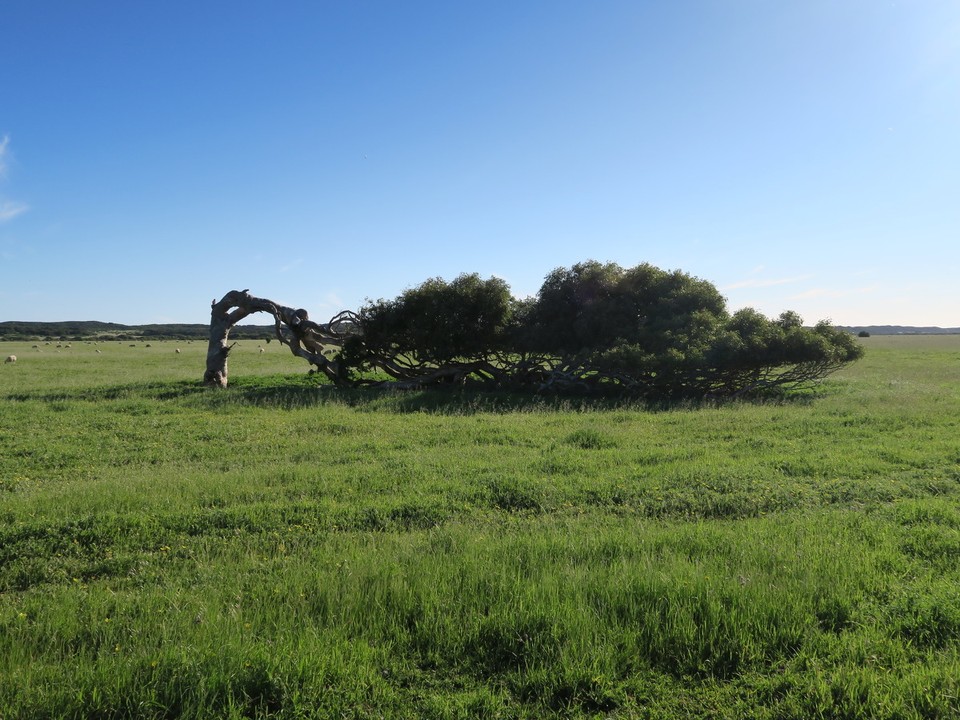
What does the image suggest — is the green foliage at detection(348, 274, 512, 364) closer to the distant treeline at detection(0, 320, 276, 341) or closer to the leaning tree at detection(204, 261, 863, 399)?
the leaning tree at detection(204, 261, 863, 399)

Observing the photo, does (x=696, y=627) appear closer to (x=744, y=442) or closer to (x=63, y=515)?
(x=63, y=515)

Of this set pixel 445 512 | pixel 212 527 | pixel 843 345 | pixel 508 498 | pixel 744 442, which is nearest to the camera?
pixel 212 527

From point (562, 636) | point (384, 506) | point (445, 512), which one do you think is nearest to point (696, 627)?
point (562, 636)

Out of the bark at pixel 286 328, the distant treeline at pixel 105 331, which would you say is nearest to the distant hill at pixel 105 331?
the distant treeline at pixel 105 331

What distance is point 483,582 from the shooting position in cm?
555

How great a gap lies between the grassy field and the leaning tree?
1033cm

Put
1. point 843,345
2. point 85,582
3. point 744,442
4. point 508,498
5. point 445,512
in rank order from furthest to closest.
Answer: point 843,345 < point 744,442 < point 508,498 < point 445,512 < point 85,582

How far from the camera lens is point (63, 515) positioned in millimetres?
7949

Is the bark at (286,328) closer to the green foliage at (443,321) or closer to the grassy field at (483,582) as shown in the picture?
the green foliage at (443,321)

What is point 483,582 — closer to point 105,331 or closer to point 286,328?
point 286,328

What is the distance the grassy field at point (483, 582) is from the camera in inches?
160

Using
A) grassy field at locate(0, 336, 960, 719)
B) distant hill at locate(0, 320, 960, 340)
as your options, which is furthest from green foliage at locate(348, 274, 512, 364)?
distant hill at locate(0, 320, 960, 340)

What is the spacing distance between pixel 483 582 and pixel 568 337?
2144 centimetres

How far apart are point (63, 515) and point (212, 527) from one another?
6.79 feet
